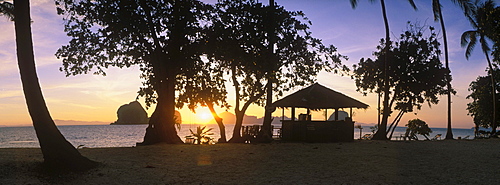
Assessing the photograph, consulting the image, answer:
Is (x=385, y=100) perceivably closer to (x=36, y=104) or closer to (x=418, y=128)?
(x=418, y=128)

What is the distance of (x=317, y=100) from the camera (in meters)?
21.7

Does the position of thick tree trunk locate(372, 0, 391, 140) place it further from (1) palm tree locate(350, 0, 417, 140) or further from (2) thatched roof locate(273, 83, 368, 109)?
(2) thatched roof locate(273, 83, 368, 109)

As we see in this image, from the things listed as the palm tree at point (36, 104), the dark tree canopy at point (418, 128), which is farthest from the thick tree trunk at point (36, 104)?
the dark tree canopy at point (418, 128)

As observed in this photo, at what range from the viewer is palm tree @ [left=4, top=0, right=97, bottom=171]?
10.1m

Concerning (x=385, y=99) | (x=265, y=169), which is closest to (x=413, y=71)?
(x=385, y=99)

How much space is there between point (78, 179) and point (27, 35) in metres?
4.24

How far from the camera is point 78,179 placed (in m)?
9.10

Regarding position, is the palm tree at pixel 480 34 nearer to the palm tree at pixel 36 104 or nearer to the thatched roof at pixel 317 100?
the thatched roof at pixel 317 100

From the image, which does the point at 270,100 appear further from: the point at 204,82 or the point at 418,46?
the point at 418,46

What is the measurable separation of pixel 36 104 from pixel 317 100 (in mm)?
14951

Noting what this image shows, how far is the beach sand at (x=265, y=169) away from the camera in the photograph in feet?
30.0

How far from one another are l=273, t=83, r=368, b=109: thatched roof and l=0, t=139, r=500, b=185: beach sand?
7689 mm

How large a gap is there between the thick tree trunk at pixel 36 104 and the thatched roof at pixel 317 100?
44.7ft

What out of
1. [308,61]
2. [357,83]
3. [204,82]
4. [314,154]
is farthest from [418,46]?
[314,154]
